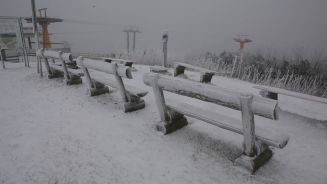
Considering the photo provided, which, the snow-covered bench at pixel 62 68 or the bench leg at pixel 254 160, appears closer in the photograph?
the bench leg at pixel 254 160

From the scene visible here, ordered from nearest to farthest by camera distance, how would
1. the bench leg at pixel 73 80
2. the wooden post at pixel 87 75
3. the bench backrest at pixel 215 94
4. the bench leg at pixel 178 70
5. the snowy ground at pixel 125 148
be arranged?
the bench backrest at pixel 215 94
the snowy ground at pixel 125 148
the wooden post at pixel 87 75
the bench leg at pixel 73 80
the bench leg at pixel 178 70

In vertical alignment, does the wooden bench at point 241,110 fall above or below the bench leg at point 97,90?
above

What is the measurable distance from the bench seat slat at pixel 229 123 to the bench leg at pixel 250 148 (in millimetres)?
101

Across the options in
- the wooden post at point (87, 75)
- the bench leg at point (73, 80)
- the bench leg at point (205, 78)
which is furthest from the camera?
the bench leg at point (73, 80)

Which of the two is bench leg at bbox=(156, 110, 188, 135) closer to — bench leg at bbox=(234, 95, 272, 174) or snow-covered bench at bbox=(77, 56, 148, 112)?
snow-covered bench at bbox=(77, 56, 148, 112)

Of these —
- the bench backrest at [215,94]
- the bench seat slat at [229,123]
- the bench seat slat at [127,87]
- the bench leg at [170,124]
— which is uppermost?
the bench backrest at [215,94]

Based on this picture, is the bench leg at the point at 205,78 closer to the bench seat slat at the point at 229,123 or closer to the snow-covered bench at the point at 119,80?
the snow-covered bench at the point at 119,80

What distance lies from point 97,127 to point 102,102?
951 millimetres

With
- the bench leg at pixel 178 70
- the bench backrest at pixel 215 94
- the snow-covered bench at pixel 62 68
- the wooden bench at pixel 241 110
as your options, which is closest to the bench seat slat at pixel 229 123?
the wooden bench at pixel 241 110

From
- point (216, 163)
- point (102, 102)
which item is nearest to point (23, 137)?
point (102, 102)

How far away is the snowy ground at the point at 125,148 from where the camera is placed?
2115mm

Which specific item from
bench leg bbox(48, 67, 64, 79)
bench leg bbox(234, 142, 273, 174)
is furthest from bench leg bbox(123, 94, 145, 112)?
bench leg bbox(48, 67, 64, 79)

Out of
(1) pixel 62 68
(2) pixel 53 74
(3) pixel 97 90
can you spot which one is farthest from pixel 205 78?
(2) pixel 53 74

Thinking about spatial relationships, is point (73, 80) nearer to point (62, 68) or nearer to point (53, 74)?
point (62, 68)
